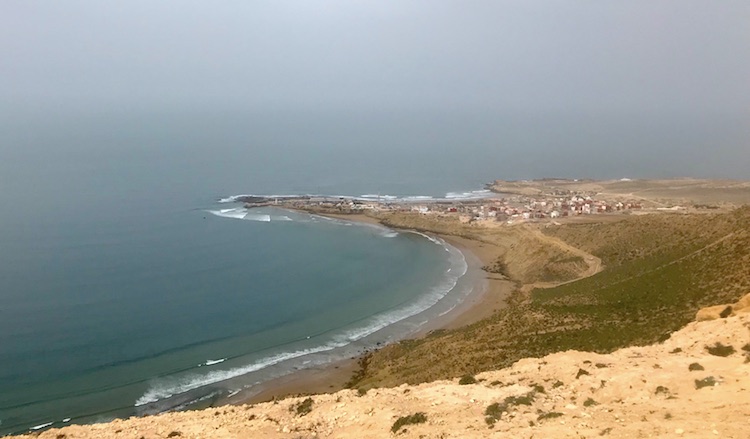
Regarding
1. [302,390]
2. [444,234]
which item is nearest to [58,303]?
[302,390]

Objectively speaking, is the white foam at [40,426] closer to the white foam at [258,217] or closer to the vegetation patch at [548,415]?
the vegetation patch at [548,415]

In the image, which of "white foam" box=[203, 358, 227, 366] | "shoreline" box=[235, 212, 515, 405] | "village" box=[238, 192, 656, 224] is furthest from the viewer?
"village" box=[238, 192, 656, 224]

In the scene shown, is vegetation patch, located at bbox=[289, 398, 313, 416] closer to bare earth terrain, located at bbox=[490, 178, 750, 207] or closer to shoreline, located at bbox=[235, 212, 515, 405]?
shoreline, located at bbox=[235, 212, 515, 405]

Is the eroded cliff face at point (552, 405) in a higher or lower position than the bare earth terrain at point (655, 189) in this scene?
lower

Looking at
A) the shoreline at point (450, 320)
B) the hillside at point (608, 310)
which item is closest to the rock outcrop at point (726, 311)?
the hillside at point (608, 310)

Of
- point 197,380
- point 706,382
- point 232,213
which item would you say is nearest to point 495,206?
point 232,213

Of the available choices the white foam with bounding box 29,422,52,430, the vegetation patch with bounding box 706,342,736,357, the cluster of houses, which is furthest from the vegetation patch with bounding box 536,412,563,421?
the cluster of houses
